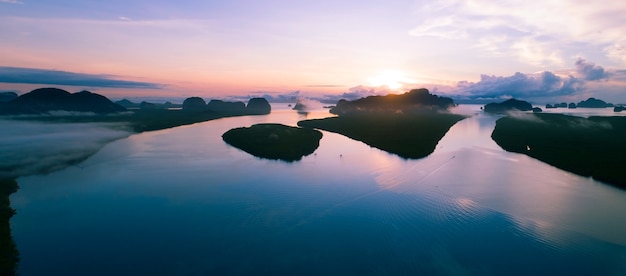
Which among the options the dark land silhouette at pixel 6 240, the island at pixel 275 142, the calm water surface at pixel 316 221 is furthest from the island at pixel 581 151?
the dark land silhouette at pixel 6 240

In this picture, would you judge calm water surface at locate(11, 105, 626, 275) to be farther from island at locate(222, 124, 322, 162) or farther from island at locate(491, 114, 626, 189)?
island at locate(222, 124, 322, 162)

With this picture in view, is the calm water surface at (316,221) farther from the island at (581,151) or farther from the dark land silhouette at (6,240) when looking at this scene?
the island at (581,151)

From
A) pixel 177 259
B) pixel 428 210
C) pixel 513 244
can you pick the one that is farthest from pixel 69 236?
pixel 513 244

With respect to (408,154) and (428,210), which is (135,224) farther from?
(408,154)

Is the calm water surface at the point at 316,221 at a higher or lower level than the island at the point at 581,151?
lower

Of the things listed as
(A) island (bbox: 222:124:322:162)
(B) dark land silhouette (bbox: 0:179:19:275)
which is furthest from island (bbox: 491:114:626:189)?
(B) dark land silhouette (bbox: 0:179:19:275)

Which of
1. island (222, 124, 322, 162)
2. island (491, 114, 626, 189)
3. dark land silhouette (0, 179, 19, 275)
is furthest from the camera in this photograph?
island (222, 124, 322, 162)
